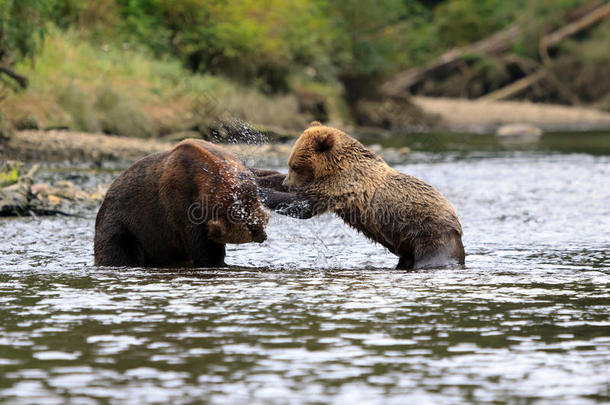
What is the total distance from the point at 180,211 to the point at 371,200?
1.86 metres

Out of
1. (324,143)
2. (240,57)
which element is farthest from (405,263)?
(240,57)

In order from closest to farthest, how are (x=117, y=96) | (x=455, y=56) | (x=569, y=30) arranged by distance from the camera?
(x=117, y=96)
(x=569, y=30)
(x=455, y=56)

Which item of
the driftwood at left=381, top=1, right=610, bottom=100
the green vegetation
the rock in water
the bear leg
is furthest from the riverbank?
the bear leg

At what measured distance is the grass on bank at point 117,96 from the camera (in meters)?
23.2

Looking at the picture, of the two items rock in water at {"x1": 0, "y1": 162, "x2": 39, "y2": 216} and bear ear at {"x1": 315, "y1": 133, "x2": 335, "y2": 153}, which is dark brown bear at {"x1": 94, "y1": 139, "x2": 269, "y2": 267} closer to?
bear ear at {"x1": 315, "y1": 133, "x2": 335, "y2": 153}

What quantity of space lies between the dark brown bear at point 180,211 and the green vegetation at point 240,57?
38.9 ft

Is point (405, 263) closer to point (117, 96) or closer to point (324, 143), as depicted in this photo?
point (324, 143)

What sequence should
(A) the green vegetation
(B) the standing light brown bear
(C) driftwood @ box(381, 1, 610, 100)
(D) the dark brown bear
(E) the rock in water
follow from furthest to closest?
1. (C) driftwood @ box(381, 1, 610, 100)
2. (A) the green vegetation
3. (E) the rock in water
4. (B) the standing light brown bear
5. (D) the dark brown bear

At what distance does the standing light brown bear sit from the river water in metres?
0.29

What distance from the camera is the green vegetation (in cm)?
2394

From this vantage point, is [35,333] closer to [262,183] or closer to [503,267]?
[262,183]

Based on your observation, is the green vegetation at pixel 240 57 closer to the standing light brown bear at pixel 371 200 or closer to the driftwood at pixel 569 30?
the driftwood at pixel 569 30

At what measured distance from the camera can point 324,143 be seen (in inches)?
358

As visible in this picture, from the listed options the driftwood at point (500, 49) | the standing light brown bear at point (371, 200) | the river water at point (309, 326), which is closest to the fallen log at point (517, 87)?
the driftwood at point (500, 49)
